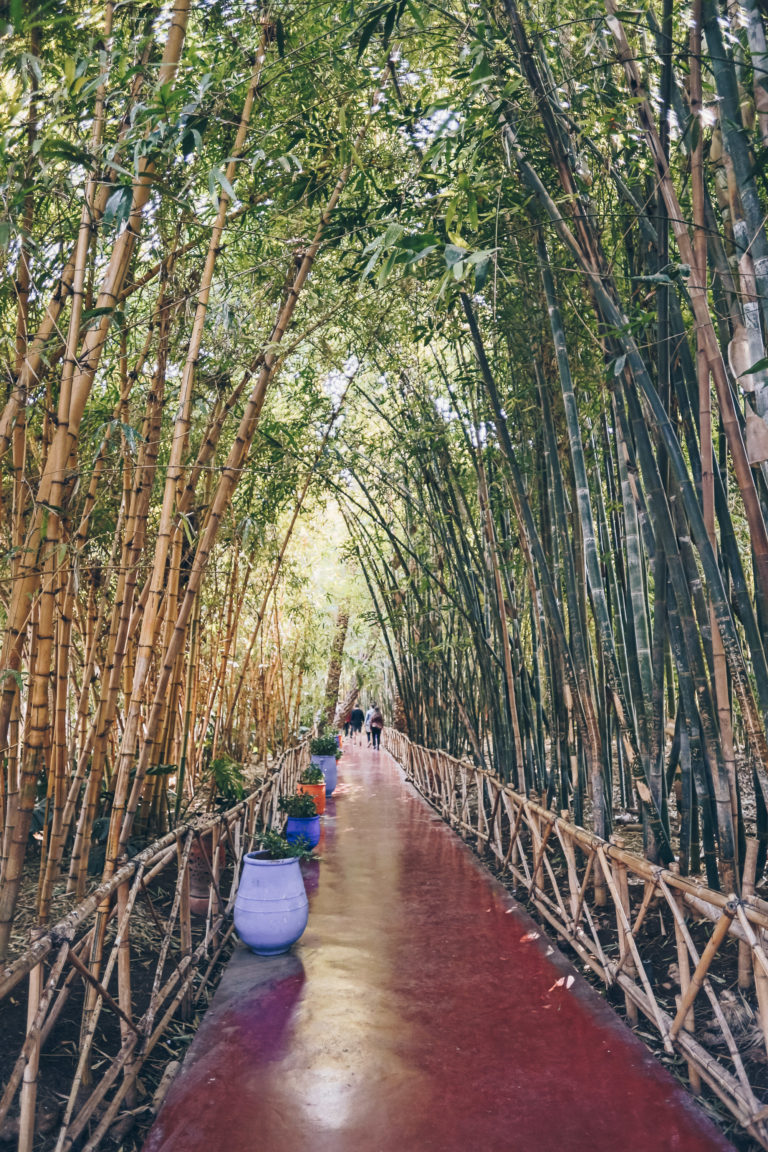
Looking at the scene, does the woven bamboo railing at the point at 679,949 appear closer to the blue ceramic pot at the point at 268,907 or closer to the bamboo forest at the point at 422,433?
the bamboo forest at the point at 422,433

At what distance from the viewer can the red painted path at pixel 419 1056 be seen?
158 centimetres

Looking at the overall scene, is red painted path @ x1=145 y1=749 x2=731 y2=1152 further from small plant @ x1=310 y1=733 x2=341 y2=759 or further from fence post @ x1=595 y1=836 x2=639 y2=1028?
small plant @ x1=310 y1=733 x2=341 y2=759

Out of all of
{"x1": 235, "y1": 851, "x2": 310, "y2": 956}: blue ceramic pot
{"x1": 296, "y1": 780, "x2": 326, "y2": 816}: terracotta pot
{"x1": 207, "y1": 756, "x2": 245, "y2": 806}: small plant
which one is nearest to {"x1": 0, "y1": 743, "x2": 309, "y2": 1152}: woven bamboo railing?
{"x1": 235, "y1": 851, "x2": 310, "y2": 956}: blue ceramic pot

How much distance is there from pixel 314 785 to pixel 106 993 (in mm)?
4380

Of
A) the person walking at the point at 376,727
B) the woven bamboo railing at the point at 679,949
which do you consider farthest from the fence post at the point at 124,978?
the person walking at the point at 376,727

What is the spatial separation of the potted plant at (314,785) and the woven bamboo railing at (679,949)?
2.67 m

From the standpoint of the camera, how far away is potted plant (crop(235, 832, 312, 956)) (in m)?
2.62

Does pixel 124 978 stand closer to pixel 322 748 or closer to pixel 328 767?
pixel 328 767

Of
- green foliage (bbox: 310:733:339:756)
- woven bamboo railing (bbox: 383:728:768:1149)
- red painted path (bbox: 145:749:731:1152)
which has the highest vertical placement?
green foliage (bbox: 310:733:339:756)

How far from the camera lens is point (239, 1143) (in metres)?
1.56

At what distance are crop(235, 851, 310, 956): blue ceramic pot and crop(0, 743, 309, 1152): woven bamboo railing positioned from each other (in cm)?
12

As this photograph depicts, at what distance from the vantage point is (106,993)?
155cm

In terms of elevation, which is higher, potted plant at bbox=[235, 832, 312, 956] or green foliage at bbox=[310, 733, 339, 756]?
green foliage at bbox=[310, 733, 339, 756]

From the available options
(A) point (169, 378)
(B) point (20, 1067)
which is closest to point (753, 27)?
(A) point (169, 378)
